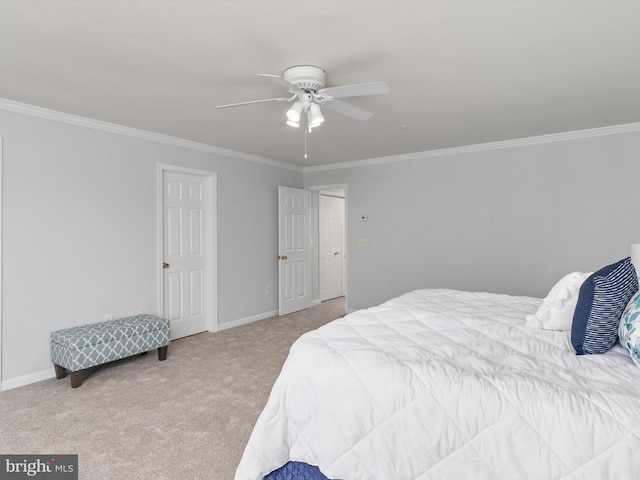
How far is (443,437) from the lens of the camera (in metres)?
1.38

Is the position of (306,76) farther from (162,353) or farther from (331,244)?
(331,244)

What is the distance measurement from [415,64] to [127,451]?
3004 millimetres

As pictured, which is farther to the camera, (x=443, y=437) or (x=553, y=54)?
(x=553, y=54)

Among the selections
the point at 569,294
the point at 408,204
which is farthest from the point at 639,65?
the point at 408,204

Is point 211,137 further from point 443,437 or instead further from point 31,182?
point 443,437

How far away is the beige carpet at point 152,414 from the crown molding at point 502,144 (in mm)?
3023

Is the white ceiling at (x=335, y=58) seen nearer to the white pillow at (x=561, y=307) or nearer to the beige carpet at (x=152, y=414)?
the white pillow at (x=561, y=307)

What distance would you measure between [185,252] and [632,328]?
4.31 meters

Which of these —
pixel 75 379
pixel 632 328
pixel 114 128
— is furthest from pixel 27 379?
pixel 632 328

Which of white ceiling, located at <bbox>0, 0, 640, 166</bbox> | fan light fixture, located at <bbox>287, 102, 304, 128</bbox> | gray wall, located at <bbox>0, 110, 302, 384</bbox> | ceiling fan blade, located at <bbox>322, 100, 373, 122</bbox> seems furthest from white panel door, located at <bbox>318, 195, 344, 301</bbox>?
fan light fixture, located at <bbox>287, 102, 304, 128</bbox>

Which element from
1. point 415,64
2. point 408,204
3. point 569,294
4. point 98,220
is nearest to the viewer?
point 569,294

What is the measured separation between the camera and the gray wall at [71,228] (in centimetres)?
324

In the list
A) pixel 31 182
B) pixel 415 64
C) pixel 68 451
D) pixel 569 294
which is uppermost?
pixel 415 64

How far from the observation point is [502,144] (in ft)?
15.1
